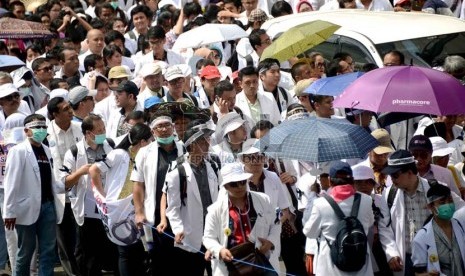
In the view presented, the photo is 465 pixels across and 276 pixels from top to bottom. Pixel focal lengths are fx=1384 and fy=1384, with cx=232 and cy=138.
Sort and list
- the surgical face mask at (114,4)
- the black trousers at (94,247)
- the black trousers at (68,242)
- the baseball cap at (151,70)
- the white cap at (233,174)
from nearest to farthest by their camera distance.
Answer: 1. the white cap at (233,174)
2. the black trousers at (94,247)
3. the black trousers at (68,242)
4. the baseball cap at (151,70)
5. the surgical face mask at (114,4)

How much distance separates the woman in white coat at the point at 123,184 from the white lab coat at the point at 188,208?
3.53 ft

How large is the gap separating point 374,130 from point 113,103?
133 inches

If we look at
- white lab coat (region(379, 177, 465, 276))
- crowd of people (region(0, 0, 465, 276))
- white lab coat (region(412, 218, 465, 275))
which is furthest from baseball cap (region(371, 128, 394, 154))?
white lab coat (region(412, 218, 465, 275))

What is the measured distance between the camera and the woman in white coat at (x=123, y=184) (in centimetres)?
1327

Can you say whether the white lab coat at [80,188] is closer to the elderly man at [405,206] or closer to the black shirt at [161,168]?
the black shirt at [161,168]

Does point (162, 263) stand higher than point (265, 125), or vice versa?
point (265, 125)

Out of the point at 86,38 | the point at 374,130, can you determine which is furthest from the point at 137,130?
the point at 86,38

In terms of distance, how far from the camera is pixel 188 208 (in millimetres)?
12273

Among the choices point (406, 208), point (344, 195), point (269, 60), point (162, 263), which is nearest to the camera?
point (344, 195)

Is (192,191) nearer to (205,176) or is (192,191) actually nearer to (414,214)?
(205,176)

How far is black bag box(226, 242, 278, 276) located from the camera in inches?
441

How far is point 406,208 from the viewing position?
38.8 ft

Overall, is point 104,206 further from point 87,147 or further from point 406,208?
point 406,208

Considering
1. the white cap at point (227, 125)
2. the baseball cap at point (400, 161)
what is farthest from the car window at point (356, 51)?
the baseball cap at point (400, 161)
